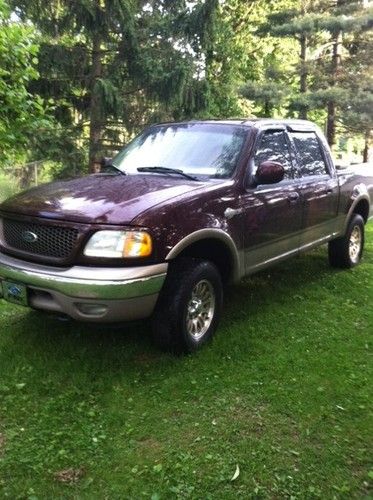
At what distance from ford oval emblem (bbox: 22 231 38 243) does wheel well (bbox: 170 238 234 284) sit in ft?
3.48

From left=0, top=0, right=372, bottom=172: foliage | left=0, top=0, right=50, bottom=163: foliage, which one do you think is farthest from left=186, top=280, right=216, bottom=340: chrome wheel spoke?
left=0, top=0, right=372, bottom=172: foliage

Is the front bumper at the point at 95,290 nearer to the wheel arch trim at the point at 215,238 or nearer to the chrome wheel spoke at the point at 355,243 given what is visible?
the wheel arch trim at the point at 215,238

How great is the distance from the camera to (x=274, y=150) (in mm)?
5145

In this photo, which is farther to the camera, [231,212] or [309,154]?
[309,154]

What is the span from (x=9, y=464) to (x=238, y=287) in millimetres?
3473

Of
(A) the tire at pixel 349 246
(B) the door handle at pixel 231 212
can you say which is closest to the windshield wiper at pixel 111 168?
(B) the door handle at pixel 231 212

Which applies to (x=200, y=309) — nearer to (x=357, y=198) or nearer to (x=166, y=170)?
(x=166, y=170)

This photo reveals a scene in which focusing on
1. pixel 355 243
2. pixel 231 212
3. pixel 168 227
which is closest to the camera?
pixel 168 227

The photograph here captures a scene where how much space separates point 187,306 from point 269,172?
4.51 ft

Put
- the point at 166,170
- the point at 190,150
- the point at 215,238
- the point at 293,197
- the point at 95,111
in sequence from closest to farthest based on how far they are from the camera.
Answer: the point at 215,238, the point at 166,170, the point at 190,150, the point at 293,197, the point at 95,111

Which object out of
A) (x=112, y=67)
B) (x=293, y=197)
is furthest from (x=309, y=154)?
(x=112, y=67)

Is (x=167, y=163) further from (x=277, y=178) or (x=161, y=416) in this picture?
(x=161, y=416)

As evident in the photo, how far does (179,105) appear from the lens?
12.8 meters

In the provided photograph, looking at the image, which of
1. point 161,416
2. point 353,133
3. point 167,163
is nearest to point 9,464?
point 161,416
